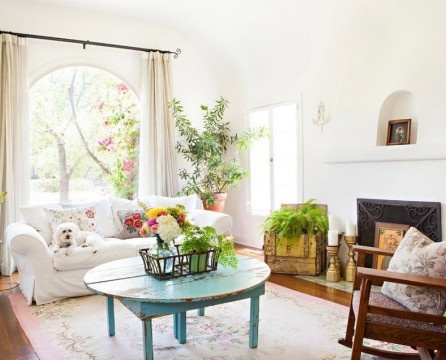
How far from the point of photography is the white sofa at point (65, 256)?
339 cm

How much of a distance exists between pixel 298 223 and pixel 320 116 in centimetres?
119

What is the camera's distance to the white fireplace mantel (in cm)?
339

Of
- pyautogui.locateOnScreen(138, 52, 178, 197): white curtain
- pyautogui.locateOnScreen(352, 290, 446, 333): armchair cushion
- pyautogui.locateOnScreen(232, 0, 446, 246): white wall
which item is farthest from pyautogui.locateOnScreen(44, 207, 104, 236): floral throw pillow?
pyautogui.locateOnScreen(352, 290, 446, 333): armchair cushion

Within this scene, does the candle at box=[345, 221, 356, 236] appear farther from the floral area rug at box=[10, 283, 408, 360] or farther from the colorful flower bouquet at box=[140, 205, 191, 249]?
the colorful flower bouquet at box=[140, 205, 191, 249]

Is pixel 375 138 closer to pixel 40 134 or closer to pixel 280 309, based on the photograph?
pixel 280 309

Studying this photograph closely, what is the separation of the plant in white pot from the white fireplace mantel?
191cm

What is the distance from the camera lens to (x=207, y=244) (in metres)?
2.58

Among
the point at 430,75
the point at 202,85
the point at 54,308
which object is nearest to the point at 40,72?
the point at 202,85

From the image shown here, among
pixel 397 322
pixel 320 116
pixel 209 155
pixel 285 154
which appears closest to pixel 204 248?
pixel 397 322

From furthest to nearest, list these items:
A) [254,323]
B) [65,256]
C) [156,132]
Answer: [156,132] → [65,256] → [254,323]

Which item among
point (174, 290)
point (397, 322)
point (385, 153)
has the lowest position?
point (397, 322)

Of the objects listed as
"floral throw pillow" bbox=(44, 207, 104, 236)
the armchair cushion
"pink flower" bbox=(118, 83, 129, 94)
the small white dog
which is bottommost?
the armchair cushion

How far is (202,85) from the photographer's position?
591 centimetres

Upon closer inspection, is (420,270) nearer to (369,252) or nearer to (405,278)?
(405,278)
